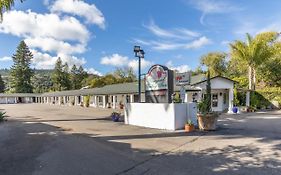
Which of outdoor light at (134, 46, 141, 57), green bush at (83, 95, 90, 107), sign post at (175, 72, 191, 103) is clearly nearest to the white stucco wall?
sign post at (175, 72, 191, 103)

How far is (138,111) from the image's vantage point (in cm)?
1510

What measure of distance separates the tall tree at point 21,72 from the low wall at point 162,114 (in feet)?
278

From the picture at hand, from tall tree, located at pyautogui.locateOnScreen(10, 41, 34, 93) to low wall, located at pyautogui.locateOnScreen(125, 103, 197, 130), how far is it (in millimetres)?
84585

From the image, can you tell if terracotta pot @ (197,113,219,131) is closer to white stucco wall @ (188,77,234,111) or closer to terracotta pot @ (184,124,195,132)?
terracotta pot @ (184,124,195,132)

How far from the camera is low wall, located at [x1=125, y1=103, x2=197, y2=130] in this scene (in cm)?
1292

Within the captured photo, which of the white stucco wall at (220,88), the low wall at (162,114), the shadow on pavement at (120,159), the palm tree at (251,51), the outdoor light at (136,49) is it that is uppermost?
the palm tree at (251,51)

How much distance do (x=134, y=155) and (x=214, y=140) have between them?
3.88 metres

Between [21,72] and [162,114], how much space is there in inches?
3463

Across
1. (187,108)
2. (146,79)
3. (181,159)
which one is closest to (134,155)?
(181,159)

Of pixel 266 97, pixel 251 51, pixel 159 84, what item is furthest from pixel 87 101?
pixel 159 84

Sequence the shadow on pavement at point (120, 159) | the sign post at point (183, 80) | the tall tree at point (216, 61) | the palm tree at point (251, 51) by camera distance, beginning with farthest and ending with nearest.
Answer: the tall tree at point (216, 61), the palm tree at point (251, 51), the sign post at point (183, 80), the shadow on pavement at point (120, 159)

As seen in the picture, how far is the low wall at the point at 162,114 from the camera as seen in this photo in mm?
12922

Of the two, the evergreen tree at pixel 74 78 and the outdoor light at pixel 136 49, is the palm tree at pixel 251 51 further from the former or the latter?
the evergreen tree at pixel 74 78

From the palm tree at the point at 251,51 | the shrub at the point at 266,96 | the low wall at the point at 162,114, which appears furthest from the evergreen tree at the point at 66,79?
the low wall at the point at 162,114
